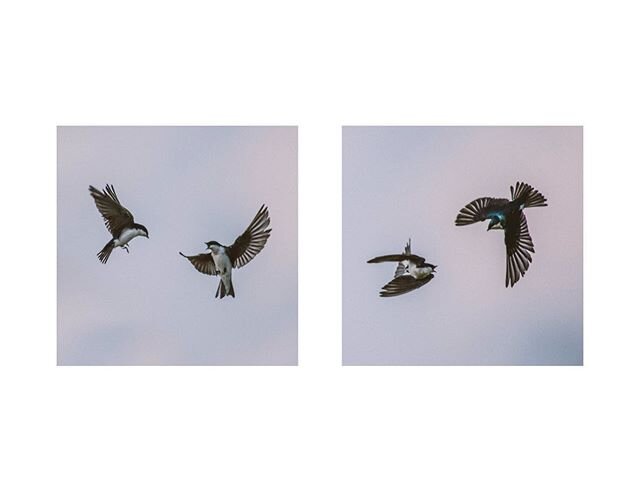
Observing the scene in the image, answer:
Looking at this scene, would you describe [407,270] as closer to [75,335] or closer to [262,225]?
[262,225]

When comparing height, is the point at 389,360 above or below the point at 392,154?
below

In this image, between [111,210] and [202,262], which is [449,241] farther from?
[111,210]

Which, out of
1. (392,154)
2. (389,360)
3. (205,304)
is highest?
(392,154)

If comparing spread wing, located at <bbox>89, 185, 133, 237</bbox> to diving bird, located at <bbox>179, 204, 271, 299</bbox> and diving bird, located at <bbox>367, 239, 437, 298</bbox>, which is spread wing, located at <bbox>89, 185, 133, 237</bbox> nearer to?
diving bird, located at <bbox>179, 204, 271, 299</bbox>

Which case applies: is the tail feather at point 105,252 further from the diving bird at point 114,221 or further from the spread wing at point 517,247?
the spread wing at point 517,247

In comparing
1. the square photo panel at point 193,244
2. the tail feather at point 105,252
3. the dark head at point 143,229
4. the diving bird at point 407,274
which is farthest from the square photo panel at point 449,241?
the tail feather at point 105,252

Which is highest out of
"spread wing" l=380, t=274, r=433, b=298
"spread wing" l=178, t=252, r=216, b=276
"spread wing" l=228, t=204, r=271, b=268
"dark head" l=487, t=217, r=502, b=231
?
"dark head" l=487, t=217, r=502, b=231

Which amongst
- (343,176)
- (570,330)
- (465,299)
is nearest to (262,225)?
(343,176)

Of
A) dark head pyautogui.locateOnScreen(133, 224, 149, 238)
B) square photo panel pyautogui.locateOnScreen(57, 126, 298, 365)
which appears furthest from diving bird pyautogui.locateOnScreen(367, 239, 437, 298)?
dark head pyautogui.locateOnScreen(133, 224, 149, 238)
